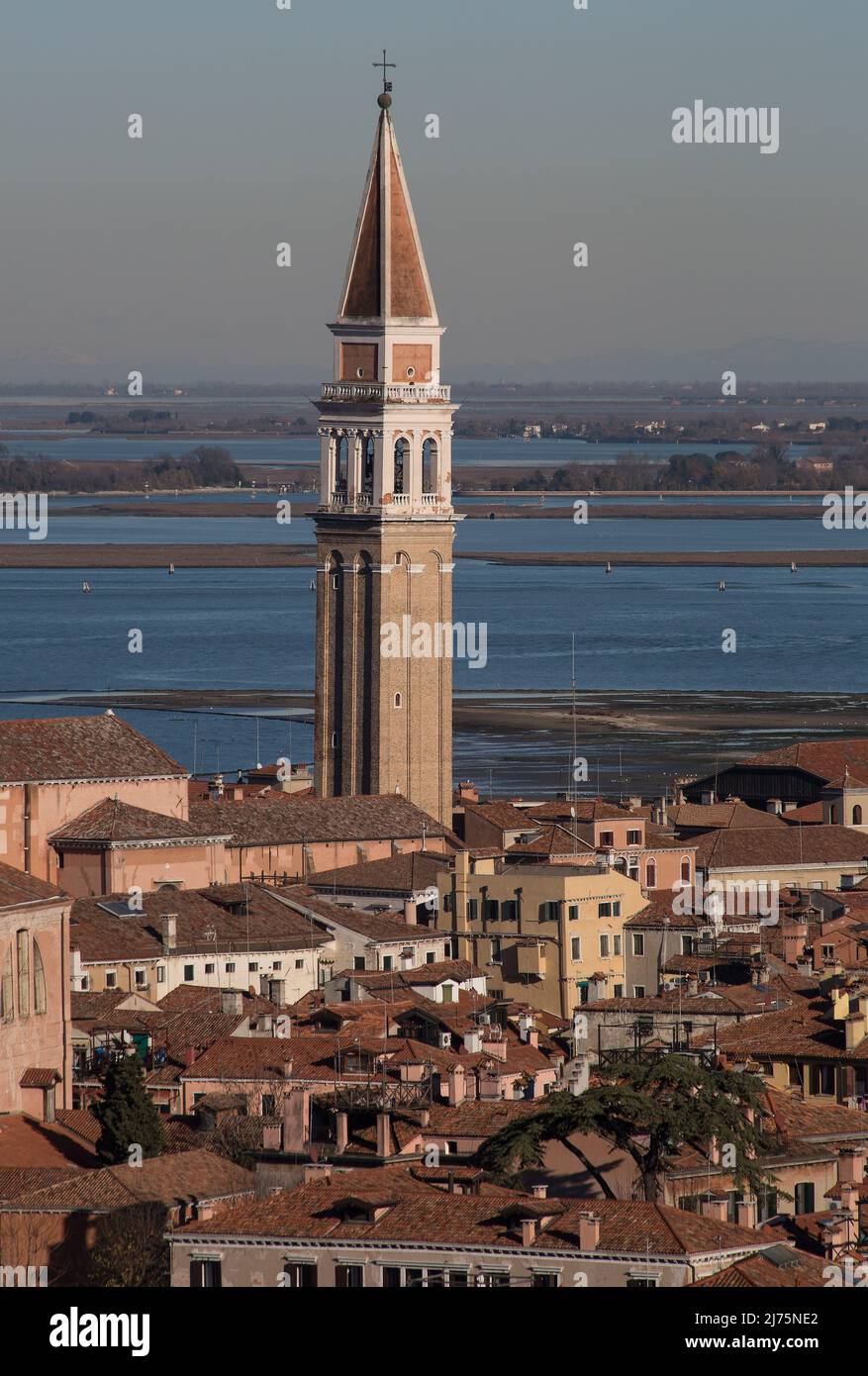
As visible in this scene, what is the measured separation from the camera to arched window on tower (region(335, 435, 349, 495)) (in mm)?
70062

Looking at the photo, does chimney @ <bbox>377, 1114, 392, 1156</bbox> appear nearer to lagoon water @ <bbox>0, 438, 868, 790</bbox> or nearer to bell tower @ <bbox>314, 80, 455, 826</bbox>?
bell tower @ <bbox>314, 80, 455, 826</bbox>

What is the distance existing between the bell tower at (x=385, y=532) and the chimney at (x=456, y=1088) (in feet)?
120

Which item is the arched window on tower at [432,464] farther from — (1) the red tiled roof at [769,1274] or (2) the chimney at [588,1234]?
(2) the chimney at [588,1234]

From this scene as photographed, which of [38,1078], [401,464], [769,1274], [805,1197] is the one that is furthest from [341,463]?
[769,1274]

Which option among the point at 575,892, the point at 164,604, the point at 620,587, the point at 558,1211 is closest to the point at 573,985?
the point at 575,892

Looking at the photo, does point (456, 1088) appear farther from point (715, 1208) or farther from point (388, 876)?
point (388, 876)

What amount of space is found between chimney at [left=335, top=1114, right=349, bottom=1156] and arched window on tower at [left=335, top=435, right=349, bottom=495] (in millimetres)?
41152

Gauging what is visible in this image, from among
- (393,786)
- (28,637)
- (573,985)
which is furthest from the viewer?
(28,637)

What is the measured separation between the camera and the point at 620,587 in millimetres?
182750

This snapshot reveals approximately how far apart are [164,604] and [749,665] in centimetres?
4414

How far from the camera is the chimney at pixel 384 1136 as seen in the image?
28.7 meters

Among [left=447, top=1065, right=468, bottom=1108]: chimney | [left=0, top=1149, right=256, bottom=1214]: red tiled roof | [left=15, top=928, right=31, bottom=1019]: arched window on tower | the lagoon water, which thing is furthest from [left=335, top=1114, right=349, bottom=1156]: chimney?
the lagoon water

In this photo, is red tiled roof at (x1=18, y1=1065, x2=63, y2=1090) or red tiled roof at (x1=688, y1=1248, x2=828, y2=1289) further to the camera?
red tiled roof at (x1=18, y1=1065, x2=63, y2=1090)
